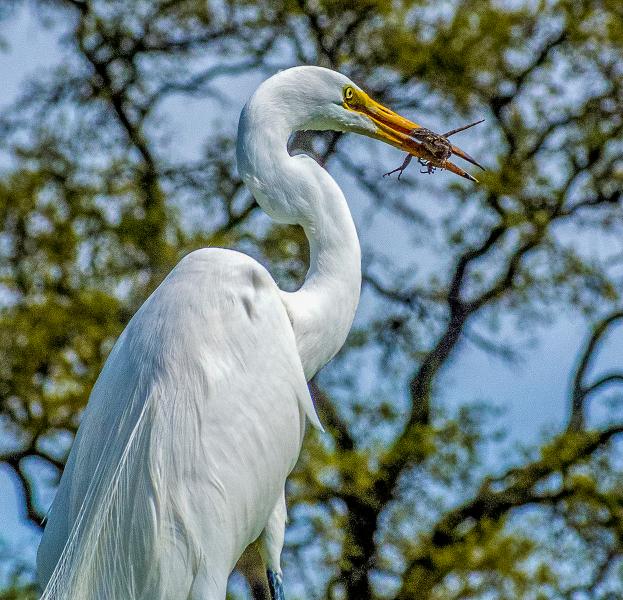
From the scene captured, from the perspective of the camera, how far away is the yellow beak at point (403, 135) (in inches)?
133

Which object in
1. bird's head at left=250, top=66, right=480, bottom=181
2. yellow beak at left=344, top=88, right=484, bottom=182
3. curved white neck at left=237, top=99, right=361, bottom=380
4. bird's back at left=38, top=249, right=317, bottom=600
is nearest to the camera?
bird's back at left=38, top=249, right=317, bottom=600

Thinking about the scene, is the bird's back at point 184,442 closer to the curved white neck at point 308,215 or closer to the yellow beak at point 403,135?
the curved white neck at point 308,215

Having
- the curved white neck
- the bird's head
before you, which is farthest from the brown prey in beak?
the curved white neck

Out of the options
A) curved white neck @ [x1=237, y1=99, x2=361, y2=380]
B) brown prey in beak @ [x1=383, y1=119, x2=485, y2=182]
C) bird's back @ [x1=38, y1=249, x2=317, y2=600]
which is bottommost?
bird's back @ [x1=38, y1=249, x2=317, y2=600]

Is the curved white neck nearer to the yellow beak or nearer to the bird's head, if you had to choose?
the bird's head

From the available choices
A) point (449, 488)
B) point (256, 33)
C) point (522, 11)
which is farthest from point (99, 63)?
point (449, 488)

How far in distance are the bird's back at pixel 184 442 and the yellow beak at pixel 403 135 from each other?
Answer: 2.08ft

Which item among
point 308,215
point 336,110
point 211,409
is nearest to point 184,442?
point 211,409

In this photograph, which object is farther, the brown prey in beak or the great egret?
the brown prey in beak

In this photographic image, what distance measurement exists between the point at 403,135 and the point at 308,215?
47cm

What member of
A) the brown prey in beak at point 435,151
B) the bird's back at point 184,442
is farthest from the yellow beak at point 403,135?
the bird's back at point 184,442

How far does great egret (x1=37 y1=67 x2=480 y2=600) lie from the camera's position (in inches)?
109

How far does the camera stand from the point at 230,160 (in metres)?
9.56

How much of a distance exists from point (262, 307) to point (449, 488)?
5892 millimetres
